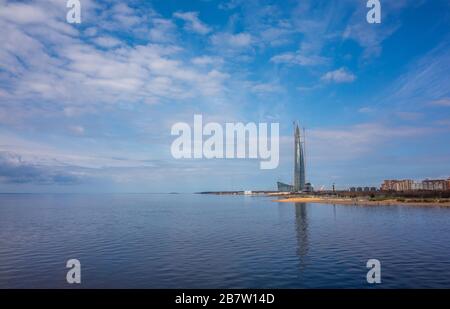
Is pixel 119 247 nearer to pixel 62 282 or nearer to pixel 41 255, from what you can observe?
pixel 41 255

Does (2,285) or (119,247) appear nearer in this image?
(2,285)

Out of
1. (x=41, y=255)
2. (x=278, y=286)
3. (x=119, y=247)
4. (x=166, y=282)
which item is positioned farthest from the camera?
(x=119, y=247)

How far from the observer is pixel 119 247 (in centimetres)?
4934
